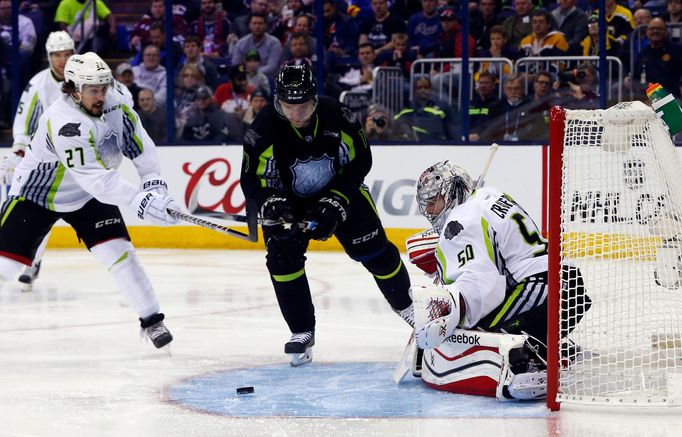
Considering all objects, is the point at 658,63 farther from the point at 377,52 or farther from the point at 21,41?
the point at 21,41

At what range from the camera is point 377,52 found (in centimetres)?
906

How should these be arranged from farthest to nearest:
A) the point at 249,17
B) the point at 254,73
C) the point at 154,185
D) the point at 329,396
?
the point at 249,17 → the point at 254,73 → the point at 154,185 → the point at 329,396

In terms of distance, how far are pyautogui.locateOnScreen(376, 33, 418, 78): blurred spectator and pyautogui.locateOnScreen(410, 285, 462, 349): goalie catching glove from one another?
5.14m

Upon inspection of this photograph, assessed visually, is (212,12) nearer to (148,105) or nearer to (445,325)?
(148,105)

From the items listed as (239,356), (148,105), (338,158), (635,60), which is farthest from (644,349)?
(148,105)

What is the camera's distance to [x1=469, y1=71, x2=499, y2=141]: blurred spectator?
28.2ft

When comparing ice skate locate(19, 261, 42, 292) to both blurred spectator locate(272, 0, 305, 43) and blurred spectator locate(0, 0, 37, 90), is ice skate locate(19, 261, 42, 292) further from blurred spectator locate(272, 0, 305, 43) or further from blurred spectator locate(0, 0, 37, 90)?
blurred spectator locate(272, 0, 305, 43)

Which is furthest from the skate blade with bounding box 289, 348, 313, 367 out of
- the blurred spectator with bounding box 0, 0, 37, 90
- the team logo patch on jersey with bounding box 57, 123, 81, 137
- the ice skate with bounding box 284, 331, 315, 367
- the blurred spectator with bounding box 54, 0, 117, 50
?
the blurred spectator with bounding box 54, 0, 117, 50

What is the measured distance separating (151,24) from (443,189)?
6.24 metres

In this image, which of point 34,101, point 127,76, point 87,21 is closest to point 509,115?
point 127,76

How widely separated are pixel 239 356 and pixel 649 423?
1.84 m

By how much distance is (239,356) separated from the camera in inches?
196

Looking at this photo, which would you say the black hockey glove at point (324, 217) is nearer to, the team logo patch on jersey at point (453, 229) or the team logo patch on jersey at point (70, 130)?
the team logo patch on jersey at point (453, 229)

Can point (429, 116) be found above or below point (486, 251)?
below
